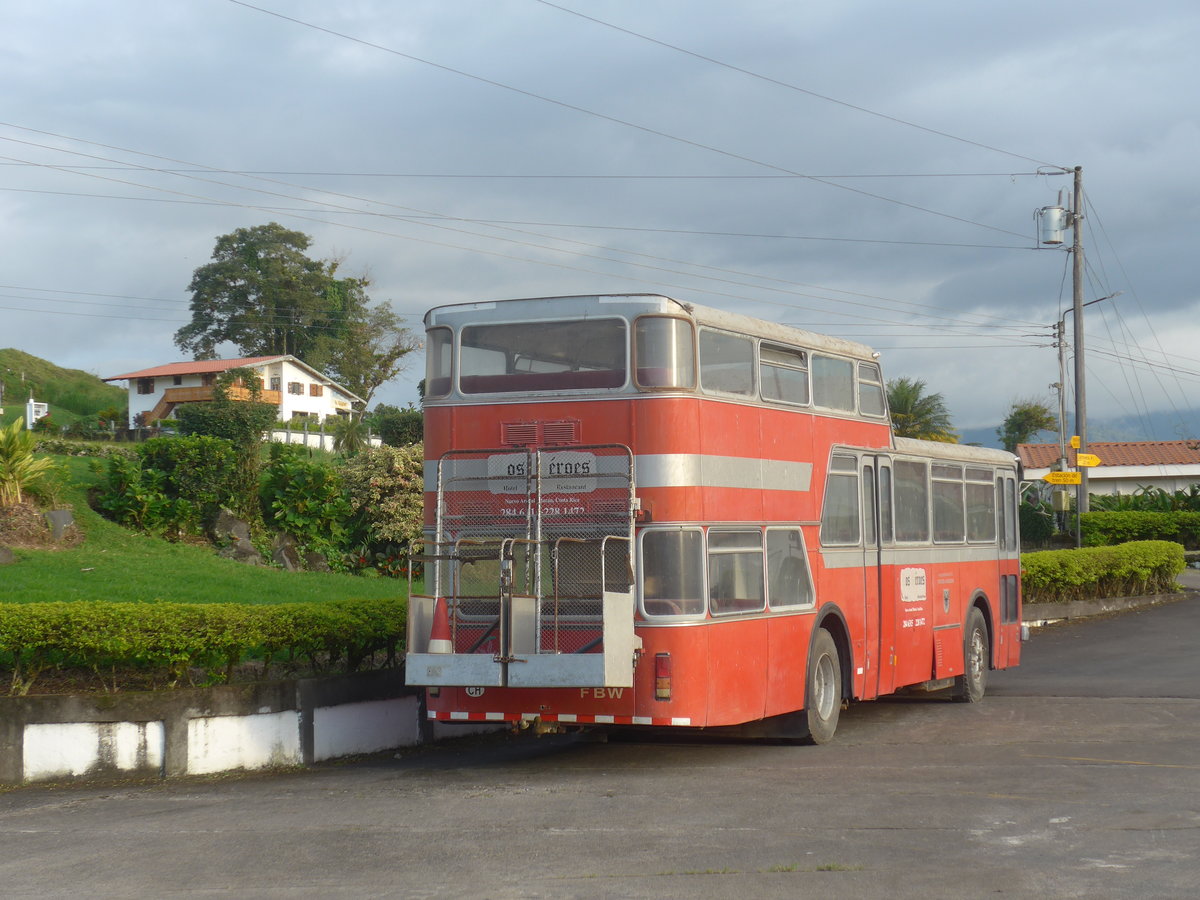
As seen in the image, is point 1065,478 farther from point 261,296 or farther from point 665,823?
point 261,296

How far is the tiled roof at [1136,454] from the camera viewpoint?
5547 centimetres

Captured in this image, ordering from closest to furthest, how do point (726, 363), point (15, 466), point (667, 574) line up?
point (667, 574) → point (726, 363) → point (15, 466)

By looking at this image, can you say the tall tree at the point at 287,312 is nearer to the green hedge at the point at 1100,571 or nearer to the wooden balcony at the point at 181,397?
the wooden balcony at the point at 181,397

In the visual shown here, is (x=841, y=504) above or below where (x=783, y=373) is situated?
below

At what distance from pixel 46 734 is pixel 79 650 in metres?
0.72

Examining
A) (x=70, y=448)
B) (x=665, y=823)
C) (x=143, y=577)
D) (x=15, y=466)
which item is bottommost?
(x=665, y=823)

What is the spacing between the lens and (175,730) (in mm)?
11336

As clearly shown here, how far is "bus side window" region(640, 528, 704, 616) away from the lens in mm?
11086

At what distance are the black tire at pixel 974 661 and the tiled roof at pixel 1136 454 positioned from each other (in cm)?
3974

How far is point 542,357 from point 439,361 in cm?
99

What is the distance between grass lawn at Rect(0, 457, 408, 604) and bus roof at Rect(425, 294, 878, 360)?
697 cm

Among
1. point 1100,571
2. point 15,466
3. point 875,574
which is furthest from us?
point 1100,571

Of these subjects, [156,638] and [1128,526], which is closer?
[156,638]

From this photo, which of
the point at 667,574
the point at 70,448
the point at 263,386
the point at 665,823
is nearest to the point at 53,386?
the point at 263,386
